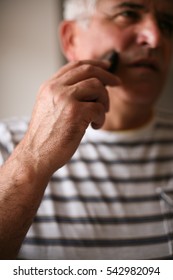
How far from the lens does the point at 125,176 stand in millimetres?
905

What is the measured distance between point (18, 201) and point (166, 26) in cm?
67

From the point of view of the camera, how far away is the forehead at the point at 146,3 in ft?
3.03

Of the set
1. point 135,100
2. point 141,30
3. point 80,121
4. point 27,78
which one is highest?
point 27,78

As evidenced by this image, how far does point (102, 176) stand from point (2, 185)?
309 mm

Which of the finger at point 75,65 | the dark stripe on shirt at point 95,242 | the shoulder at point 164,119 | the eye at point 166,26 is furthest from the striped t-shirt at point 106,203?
the eye at point 166,26

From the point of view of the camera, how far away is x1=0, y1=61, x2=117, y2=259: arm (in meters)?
0.65

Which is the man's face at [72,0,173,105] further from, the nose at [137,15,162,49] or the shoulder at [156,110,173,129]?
the shoulder at [156,110,173,129]

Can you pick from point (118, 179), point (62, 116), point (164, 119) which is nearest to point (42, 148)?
point (62, 116)

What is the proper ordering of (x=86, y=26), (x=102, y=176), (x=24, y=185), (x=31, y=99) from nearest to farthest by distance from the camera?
(x=24, y=185)
(x=102, y=176)
(x=86, y=26)
(x=31, y=99)

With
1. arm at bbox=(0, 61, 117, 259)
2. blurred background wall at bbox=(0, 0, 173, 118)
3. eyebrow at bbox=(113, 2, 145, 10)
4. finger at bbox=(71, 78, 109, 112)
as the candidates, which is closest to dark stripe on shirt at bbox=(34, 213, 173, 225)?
arm at bbox=(0, 61, 117, 259)

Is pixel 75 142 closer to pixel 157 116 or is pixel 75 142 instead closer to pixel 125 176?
pixel 125 176

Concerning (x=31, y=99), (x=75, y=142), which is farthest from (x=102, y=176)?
(x=31, y=99)

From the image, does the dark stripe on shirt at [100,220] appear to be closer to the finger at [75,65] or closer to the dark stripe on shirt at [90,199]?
the dark stripe on shirt at [90,199]

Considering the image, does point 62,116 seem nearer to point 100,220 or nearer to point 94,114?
point 94,114
